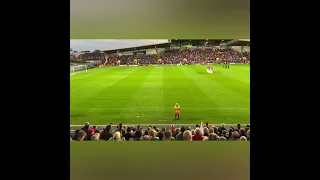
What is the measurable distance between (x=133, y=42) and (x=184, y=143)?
730 inches

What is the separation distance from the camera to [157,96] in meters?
20.5

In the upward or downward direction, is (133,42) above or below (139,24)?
above

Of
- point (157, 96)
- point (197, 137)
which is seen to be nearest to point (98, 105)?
point (157, 96)

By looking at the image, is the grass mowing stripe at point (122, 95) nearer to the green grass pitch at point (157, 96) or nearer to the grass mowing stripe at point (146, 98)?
the green grass pitch at point (157, 96)

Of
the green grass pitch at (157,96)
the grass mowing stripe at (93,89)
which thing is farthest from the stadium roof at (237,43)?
the grass mowing stripe at (93,89)

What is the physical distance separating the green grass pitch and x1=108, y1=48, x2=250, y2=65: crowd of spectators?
0.89 m

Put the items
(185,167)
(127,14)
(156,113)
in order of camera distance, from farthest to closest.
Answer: (156,113) < (185,167) < (127,14)

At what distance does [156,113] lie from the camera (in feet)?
55.8

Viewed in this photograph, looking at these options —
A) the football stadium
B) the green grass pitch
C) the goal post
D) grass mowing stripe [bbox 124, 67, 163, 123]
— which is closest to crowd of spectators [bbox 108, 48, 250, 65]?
the football stadium

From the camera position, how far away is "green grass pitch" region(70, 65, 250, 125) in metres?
16.6

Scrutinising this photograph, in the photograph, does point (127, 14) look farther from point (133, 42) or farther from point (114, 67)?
point (114, 67)

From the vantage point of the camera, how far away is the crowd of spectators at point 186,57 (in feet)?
88.4

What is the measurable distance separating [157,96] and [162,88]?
1607mm
